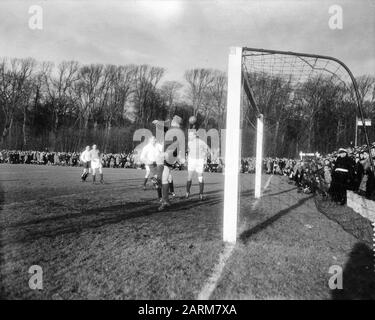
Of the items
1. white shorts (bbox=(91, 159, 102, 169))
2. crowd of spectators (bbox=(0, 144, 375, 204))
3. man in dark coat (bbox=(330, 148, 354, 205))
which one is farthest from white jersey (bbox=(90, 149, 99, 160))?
man in dark coat (bbox=(330, 148, 354, 205))

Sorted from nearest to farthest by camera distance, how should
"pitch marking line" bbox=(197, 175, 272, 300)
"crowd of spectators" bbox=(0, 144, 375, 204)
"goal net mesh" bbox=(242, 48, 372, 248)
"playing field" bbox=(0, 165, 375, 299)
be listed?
"pitch marking line" bbox=(197, 175, 272, 300), "playing field" bbox=(0, 165, 375, 299), "goal net mesh" bbox=(242, 48, 372, 248), "crowd of spectators" bbox=(0, 144, 375, 204)

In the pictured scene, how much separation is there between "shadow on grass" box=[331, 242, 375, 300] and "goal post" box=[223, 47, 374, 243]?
5.11ft

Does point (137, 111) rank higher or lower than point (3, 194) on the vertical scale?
higher

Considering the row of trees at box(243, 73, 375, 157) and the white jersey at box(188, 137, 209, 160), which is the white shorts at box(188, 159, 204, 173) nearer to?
the white jersey at box(188, 137, 209, 160)

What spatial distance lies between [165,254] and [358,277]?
91.7 inches

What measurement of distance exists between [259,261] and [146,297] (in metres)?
1.72

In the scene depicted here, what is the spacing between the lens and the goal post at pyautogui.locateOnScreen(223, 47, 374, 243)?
520cm

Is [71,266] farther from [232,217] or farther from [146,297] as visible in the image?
[232,217]

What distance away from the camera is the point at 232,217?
202 inches

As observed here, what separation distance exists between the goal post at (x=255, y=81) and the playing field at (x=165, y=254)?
0.81 metres

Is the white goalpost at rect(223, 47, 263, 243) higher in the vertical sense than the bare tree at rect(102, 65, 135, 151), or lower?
lower

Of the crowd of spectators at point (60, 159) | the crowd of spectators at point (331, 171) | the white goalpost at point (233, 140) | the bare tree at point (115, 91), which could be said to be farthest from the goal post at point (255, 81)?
the bare tree at point (115, 91)

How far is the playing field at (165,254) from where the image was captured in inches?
129
